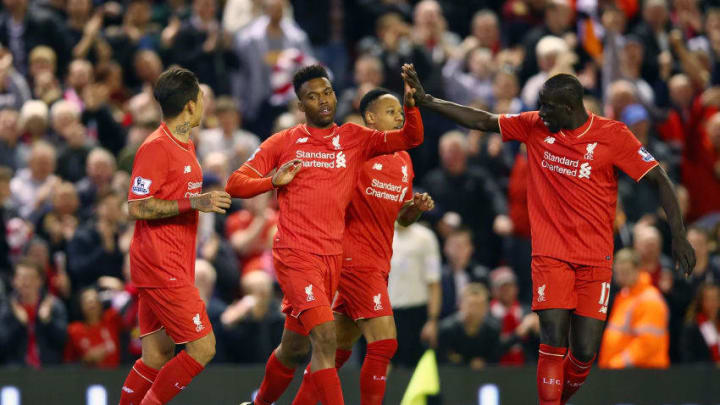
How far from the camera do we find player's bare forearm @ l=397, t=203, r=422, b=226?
9281 mm

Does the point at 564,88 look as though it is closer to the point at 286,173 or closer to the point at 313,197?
the point at 313,197

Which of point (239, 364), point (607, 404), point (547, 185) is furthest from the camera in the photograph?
point (239, 364)

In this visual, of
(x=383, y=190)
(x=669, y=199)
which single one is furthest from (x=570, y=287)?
(x=383, y=190)

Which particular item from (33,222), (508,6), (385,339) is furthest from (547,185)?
(508,6)

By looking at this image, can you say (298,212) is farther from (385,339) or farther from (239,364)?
(239,364)

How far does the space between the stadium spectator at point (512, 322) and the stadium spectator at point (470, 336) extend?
0.73 ft

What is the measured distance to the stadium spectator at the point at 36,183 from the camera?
13305 mm

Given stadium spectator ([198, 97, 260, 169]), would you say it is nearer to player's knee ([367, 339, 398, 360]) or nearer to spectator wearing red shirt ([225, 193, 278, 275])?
spectator wearing red shirt ([225, 193, 278, 275])

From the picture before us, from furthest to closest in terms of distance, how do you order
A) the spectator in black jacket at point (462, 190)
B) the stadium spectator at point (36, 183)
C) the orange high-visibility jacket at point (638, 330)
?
the spectator in black jacket at point (462, 190), the stadium spectator at point (36, 183), the orange high-visibility jacket at point (638, 330)

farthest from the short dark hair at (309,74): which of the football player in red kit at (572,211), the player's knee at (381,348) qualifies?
the player's knee at (381,348)

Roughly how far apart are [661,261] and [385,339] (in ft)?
16.2

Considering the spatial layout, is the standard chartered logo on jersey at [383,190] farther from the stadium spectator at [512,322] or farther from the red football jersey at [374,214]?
the stadium spectator at [512,322]

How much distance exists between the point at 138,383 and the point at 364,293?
5.70 ft

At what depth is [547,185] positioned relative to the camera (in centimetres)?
895
